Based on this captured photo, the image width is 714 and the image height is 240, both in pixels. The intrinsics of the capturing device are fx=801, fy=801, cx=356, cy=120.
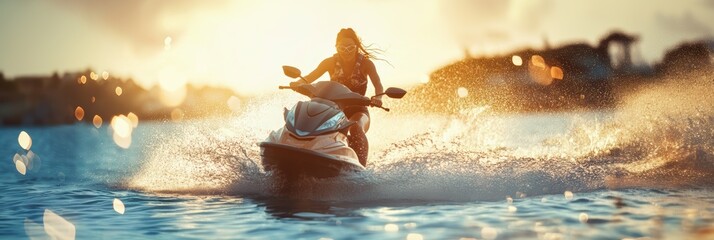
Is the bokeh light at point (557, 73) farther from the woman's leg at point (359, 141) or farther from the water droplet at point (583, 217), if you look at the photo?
the water droplet at point (583, 217)

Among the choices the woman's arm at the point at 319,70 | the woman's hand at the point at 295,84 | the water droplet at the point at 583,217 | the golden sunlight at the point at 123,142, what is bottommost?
the water droplet at the point at 583,217

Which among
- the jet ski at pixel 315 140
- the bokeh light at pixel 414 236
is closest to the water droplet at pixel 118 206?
the jet ski at pixel 315 140

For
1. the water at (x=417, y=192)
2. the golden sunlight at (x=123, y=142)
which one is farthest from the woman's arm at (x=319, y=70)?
the golden sunlight at (x=123, y=142)

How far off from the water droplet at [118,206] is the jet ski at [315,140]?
168cm

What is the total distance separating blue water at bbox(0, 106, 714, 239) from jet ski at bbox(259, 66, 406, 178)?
277mm

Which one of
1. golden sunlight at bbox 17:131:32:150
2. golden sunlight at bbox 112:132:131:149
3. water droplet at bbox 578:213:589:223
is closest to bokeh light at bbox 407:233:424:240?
water droplet at bbox 578:213:589:223

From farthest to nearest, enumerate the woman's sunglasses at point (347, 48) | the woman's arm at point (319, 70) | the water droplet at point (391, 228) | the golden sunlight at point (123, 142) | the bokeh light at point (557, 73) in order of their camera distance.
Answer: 1. the bokeh light at point (557, 73)
2. the golden sunlight at point (123, 142)
3. the woman's arm at point (319, 70)
4. the woman's sunglasses at point (347, 48)
5. the water droplet at point (391, 228)

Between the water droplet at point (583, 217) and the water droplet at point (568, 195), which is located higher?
the water droplet at point (568, 195)

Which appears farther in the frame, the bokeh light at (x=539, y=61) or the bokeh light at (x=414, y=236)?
the bokeh light at (x=539, y=61)

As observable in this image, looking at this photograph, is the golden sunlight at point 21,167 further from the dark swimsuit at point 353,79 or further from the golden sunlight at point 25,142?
the golden sunlight at point 25,142

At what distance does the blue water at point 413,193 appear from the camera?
7.15m

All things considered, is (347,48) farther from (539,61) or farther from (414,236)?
(539,61)

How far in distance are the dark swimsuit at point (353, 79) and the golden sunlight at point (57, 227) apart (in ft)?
11.9

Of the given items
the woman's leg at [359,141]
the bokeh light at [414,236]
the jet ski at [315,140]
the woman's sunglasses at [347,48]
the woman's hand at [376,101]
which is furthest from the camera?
the woman's sunglasses at [347,48]
